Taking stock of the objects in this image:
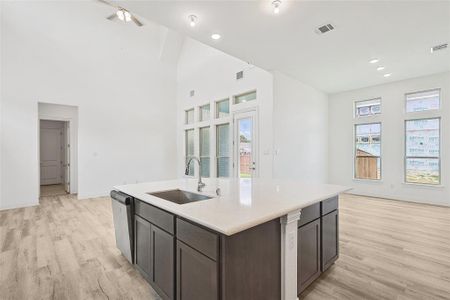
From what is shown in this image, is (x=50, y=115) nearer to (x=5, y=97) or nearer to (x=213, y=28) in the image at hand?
(x=5, y=97)

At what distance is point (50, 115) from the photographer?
5938 mm

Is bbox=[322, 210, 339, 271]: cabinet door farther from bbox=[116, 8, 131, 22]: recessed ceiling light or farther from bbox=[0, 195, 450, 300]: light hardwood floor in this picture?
bbox=[116, 8, 131, 22]: recessed ceiling light

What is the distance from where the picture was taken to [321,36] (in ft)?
11.1

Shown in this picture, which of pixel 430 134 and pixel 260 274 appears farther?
pixel 430 134

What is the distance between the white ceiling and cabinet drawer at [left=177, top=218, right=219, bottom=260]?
2475 millimetres

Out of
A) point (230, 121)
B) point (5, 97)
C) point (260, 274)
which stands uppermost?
point (5, 97)

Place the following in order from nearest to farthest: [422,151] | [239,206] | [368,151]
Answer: [239,206], [422,151], [368,151]

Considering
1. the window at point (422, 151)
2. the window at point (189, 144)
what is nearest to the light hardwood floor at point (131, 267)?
the window at point (422, 151)

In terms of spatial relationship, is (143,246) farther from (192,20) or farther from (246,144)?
(246,144)

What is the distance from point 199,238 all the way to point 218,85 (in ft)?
17.7

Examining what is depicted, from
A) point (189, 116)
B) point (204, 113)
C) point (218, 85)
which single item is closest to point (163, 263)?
point (218, 85)

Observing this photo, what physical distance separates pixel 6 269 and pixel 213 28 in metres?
3.76

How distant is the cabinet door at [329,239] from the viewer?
2.12 meters

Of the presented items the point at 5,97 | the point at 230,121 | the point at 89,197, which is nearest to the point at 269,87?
the point at 230,121
